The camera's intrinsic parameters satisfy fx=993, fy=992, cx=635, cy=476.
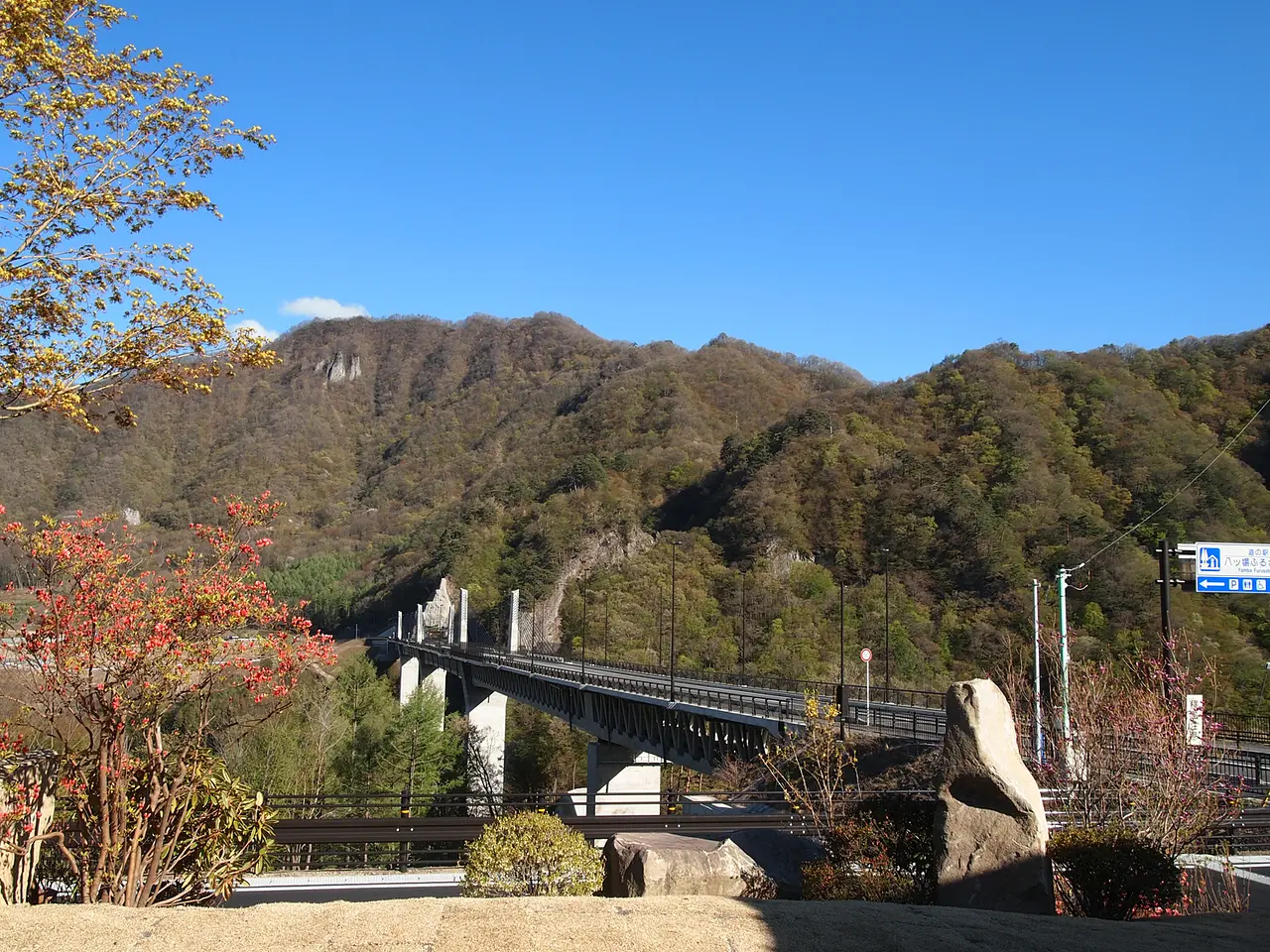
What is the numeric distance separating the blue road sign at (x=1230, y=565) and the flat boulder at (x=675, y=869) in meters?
16.4

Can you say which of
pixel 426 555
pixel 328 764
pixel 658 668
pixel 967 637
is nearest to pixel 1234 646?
pixel 967 637

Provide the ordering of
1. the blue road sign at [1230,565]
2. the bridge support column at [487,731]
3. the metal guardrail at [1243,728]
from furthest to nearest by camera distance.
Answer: the bridge support column at [487,731], the metal guardrail at [1243,728], the blue road sign at [1230,565]

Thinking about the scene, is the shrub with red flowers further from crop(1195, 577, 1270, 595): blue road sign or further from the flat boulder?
crop(1195, 577, 1270, 595): blue road sign

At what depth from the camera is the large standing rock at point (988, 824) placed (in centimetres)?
845

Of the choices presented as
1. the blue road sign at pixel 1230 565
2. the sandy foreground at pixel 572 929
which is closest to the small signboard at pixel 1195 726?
the sandy foreground at pixel 572 929

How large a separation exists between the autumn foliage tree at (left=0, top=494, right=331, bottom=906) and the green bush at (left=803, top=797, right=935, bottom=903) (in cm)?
488

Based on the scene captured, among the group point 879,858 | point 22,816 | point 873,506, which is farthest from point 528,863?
point 873,506

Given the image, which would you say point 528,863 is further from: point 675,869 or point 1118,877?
point 1118,877

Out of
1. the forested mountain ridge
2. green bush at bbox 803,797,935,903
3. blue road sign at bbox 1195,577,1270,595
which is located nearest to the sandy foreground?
green bush at bbox 803,797,935,903

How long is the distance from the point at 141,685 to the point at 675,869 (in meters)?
4.50

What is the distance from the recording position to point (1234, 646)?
149 feet

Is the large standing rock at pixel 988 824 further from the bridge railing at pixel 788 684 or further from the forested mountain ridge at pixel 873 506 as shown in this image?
the forested mountain ridge at pixel 873 506

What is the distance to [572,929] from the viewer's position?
258 inches

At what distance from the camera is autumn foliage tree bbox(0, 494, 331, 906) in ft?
23.9
